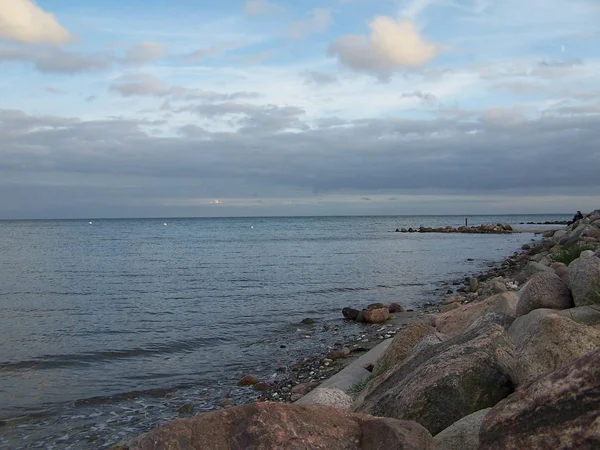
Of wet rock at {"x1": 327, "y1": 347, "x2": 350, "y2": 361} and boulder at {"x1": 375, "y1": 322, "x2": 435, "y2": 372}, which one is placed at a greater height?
boulder at {"x1": 375, "y1": 322, "x2": 435, "y2": 372}

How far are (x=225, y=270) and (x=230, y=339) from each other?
689 inches

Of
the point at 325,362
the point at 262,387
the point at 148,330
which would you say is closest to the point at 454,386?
the point at 262,387

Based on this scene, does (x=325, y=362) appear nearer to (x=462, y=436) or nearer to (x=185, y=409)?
(x=185, y=409)

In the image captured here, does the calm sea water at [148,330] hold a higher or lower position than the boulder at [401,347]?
lower

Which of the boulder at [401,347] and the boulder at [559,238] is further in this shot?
the boulder at [559,238]

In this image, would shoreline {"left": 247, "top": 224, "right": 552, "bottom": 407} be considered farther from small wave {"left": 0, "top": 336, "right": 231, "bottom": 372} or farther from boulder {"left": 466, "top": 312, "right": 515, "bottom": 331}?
small wave {"left": 0, "top": 336, "right": 231, "bottom": 372}

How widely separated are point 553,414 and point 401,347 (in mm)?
5365

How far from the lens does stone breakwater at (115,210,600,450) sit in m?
3.15

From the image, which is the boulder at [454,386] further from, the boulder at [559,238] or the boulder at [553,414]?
the boulder at [559,238]

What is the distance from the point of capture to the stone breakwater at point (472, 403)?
3154 millimetres

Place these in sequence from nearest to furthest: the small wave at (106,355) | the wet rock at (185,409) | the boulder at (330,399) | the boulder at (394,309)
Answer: the boulder at (330,399), the wet rock at (185,409), the small wave at (106,355), the boulder at (394,309)

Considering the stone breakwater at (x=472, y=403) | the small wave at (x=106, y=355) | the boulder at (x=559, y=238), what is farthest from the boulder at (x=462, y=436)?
the boulder at (x=559, y=238)

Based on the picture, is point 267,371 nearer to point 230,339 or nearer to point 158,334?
point 230,339

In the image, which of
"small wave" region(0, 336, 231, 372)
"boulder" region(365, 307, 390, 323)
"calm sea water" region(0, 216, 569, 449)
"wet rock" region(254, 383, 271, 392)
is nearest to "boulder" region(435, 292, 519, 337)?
"wet rock" region(254, 383, 271, 392)
